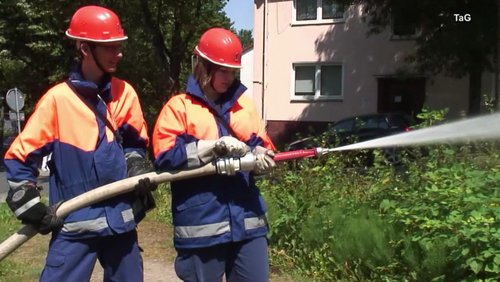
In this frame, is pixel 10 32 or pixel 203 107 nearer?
pixel 203 107

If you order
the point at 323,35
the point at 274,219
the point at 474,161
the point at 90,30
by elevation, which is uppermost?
the point at 323,35

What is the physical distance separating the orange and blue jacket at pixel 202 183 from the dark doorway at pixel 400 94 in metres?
20.2

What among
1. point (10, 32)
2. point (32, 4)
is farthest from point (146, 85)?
point (10, 32)

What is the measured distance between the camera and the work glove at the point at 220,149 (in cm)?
331

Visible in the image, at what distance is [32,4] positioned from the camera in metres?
25.1

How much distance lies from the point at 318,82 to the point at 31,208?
2181 centimetres

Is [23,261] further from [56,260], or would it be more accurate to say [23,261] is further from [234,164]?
[234,164]

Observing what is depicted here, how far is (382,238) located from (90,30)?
268cm

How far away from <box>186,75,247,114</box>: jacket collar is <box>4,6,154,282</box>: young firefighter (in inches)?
17.1

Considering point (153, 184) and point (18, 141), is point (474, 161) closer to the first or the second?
point (153, 184)

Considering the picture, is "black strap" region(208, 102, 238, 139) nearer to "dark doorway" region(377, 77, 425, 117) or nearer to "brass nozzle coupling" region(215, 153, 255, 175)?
"brass nozzle coupling" region(215, 153, 255, 175)

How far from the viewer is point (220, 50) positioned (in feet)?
11.3

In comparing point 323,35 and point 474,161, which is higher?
point 323,35

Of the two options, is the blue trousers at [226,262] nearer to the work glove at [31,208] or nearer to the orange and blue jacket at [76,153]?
the orange and blue jacket at [76,153]
